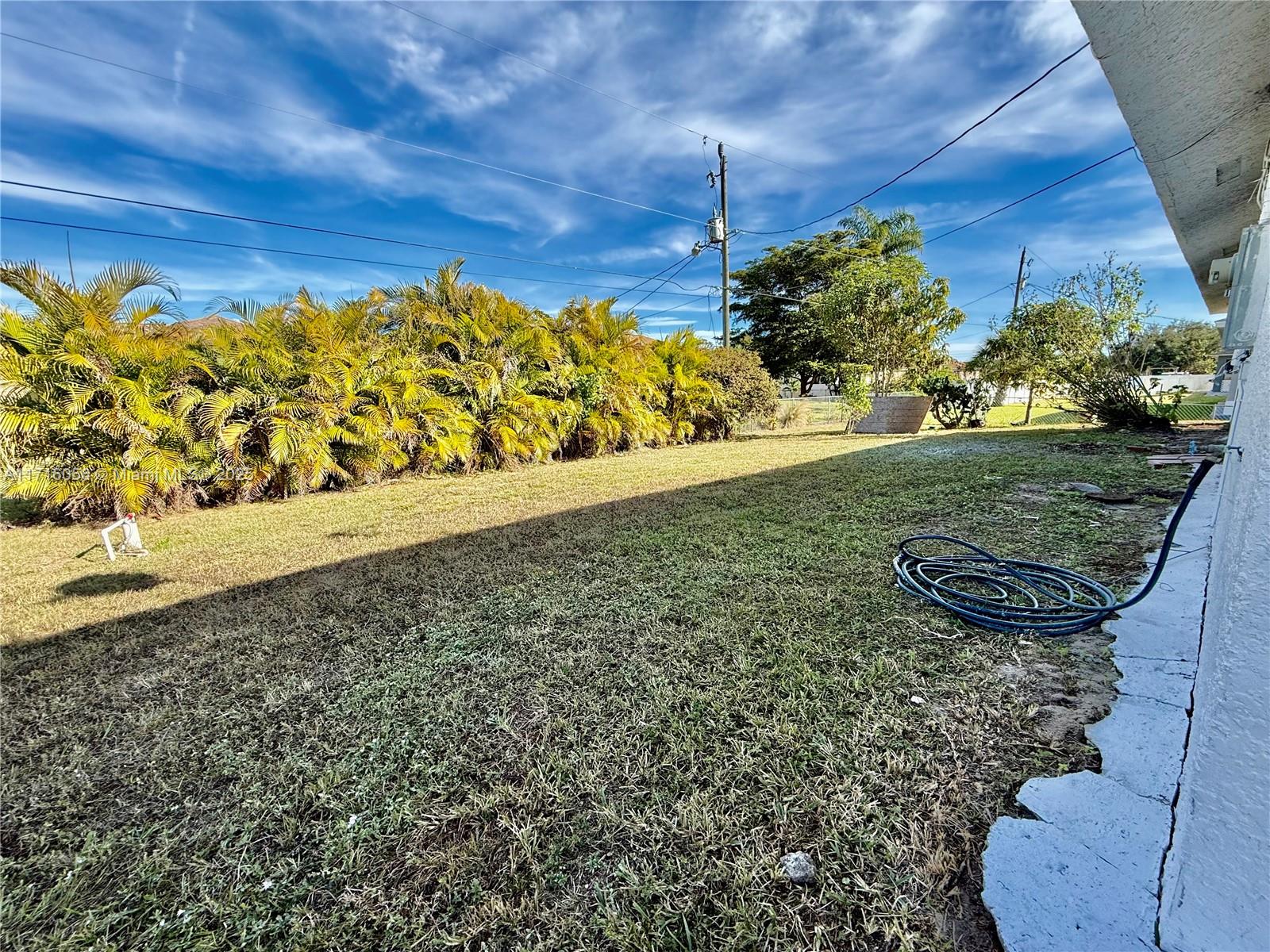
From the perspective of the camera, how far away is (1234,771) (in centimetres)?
76

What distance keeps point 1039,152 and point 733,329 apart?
747 inches

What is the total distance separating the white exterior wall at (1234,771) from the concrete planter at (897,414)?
36.9 feet

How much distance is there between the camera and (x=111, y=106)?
20.1 feet

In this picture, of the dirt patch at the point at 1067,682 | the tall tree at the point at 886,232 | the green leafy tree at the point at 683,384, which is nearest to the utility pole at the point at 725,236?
the green leafy tree at the point at 683,384

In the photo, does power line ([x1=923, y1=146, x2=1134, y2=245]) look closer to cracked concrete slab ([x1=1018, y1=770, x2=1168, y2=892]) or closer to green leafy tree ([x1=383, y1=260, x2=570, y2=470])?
cracked concrete slab ([x1=1018, y1=770, x2=1168, y2=892])

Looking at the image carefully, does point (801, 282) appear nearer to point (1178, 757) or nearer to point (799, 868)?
point (1178, 757)

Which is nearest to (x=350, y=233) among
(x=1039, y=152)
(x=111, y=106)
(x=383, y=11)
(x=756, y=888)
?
(x=111, y=106)

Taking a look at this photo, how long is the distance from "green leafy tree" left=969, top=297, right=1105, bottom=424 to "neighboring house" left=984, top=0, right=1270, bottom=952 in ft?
28.6

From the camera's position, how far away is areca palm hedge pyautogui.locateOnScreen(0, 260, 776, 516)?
15.3 ft

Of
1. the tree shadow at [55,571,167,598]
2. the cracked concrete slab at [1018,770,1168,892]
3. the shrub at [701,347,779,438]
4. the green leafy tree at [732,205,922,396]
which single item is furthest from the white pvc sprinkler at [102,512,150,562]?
the green leafy tree at [732,205,922,396]

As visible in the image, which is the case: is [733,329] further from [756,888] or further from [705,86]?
[756,888]

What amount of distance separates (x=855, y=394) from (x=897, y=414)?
1.22m

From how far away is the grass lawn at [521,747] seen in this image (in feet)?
3.43

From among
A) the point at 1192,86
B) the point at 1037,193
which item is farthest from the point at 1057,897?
the point at 1037,193
